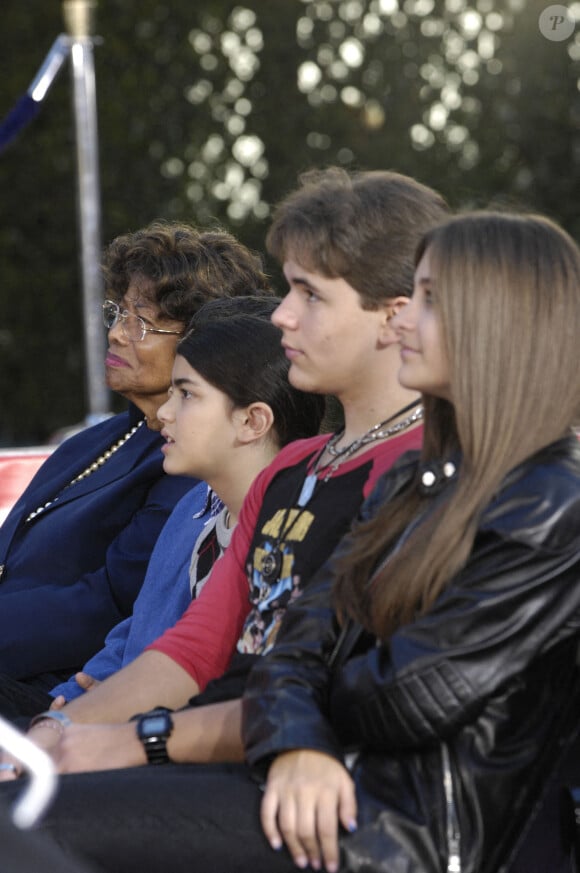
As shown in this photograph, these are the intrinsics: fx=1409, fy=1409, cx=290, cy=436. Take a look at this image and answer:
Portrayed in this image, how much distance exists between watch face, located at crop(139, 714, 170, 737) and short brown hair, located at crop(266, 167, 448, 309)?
0.78 metres

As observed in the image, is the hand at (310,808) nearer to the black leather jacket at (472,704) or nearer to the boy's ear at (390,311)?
the black leather jacket at (472,704)

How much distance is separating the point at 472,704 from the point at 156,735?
1.91 feet

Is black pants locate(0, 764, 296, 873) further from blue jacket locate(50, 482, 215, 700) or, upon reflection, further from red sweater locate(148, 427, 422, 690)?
blue jacket locate(50, 482, 215, 700)

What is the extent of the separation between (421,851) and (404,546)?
1.41 ft

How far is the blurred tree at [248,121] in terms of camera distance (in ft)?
32.5

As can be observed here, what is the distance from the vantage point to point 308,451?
8.46 feet

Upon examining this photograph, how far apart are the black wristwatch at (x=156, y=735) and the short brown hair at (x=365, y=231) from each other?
0.79m

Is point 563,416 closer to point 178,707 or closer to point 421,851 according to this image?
point 421,851

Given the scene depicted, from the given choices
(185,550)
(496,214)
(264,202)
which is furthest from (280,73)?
(496,214)

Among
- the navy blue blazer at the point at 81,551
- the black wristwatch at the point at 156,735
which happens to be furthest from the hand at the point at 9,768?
the navy blue blazer at the point at 81,551

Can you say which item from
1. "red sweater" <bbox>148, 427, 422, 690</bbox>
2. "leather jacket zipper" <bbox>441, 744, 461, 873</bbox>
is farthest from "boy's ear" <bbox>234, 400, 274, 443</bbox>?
"leather jacket zipper" <bbox>441, 744, 461, 873</bbox>

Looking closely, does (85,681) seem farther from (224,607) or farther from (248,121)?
(248,121)

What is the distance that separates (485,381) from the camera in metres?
2.06

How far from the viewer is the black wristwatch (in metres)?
2.25
